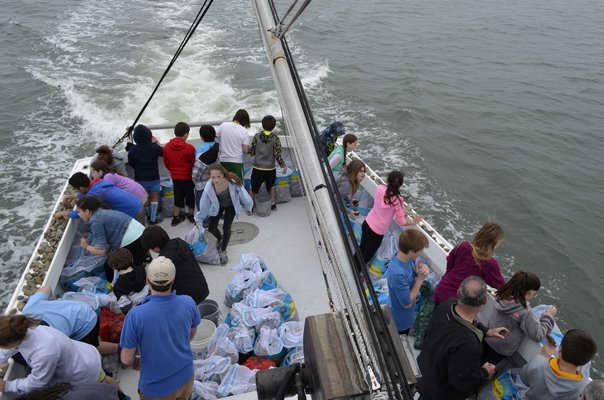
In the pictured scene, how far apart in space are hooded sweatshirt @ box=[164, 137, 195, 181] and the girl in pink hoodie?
2.30m

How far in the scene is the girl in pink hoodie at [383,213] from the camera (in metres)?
4.73

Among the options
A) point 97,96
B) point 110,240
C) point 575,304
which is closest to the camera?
point 110,240

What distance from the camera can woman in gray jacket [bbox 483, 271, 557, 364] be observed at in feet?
11.3

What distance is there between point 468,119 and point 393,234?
9725 mm

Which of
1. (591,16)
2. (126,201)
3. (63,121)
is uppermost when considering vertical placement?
(126,201)

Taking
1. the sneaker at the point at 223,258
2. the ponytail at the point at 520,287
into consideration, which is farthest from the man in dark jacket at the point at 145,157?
the ponytail at the point at 520,287

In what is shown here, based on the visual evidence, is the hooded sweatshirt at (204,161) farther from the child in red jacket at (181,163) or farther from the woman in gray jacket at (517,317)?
the woman in gray jacket at (517,317)

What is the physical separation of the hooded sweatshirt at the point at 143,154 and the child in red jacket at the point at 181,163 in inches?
6.9

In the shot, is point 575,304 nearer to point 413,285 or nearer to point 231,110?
point 413,285

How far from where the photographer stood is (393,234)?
5.74 meters

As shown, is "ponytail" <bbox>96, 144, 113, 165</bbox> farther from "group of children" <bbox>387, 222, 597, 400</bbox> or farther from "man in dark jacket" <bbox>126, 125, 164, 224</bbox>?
"group of children" <bbox>387, 222, 597, 400</bbox>

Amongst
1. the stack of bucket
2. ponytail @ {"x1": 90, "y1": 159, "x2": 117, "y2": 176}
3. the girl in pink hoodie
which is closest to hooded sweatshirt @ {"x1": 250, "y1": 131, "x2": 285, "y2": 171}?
the girl in pink hoodie

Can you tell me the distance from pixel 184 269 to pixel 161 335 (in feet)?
3.32

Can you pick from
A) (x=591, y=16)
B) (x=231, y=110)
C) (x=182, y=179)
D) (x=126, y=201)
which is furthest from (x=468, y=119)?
(x=591, y=16)
